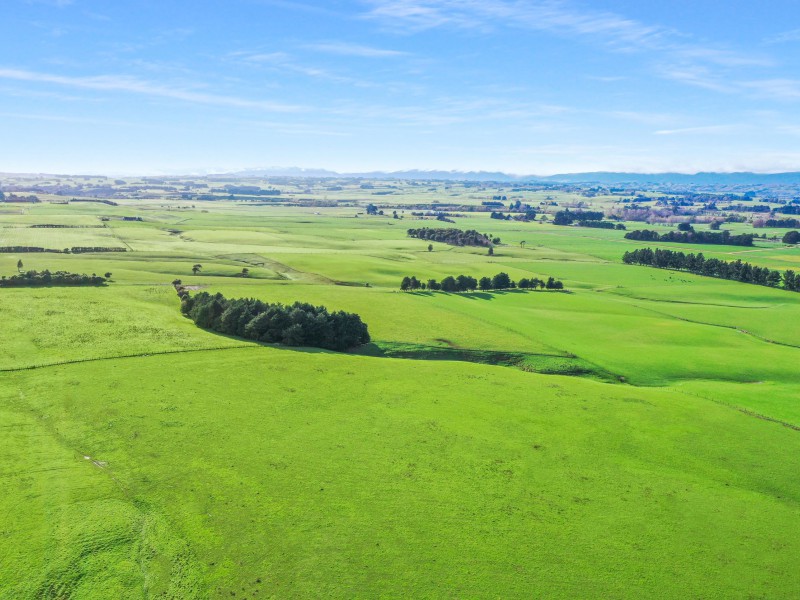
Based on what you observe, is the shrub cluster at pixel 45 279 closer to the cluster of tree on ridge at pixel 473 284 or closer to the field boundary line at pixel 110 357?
the field boundary line at pixel 110 357

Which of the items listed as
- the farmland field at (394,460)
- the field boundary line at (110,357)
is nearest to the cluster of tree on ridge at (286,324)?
the farmland field at (394,460)

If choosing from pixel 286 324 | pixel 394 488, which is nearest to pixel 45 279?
pixel 286 324

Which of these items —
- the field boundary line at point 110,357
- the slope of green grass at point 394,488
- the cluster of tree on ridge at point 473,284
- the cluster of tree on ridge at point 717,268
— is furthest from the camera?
the cluster of tree on ridge at point 717,268

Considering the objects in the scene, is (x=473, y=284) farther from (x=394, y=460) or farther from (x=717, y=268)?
(x=394, y=460)

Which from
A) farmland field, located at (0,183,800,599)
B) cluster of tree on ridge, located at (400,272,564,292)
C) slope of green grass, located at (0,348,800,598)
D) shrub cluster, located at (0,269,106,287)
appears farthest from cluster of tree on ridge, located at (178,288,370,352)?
cluster of tree on ridge, located at (400,272,564,292)

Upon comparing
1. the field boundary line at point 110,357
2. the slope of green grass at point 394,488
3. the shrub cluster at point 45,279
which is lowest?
the slope of green grass at point 394,488
